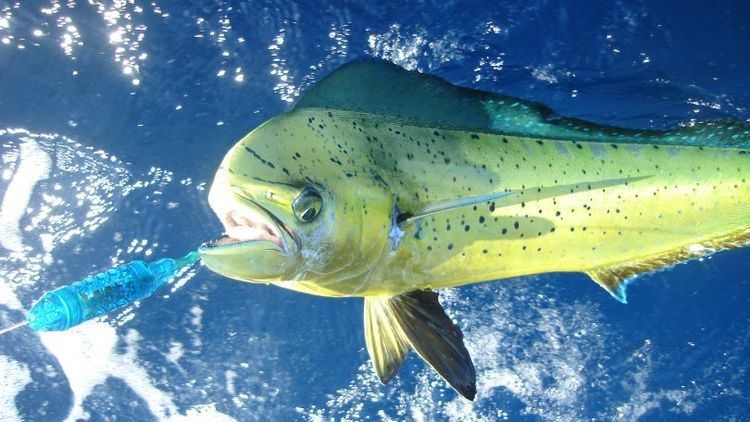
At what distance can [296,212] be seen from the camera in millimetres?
1879

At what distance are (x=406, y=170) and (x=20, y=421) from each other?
5.26 metres

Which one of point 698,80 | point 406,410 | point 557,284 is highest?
point 698,80

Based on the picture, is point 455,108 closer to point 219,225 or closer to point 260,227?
point 260,227

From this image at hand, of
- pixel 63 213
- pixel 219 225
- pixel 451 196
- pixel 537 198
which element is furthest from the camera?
pixel 219 225

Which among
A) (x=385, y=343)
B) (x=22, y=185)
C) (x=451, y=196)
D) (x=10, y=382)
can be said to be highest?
(x=451, y=196)

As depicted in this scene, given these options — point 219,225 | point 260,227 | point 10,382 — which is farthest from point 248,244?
point 10,382

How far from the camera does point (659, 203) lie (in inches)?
98.6

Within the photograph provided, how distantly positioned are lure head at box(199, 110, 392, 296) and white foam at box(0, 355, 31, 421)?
4.37 m

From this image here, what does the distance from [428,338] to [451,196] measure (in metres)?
0.57

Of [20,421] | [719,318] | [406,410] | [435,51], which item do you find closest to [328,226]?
[435,51]

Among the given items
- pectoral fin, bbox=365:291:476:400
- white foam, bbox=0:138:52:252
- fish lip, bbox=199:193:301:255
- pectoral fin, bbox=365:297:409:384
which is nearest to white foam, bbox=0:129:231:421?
white foam, bbox=0:138:52:252

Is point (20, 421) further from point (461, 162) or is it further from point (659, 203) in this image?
point (659, 203)

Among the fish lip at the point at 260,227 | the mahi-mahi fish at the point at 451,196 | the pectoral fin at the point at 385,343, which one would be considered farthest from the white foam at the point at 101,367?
the fish lip at the point at 260,227

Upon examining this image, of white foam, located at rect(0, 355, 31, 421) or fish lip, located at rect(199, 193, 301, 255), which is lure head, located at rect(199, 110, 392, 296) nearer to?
fish lip, located at rect(199, 193, 301, 255)
